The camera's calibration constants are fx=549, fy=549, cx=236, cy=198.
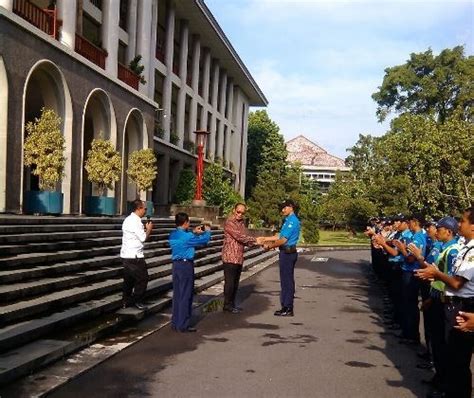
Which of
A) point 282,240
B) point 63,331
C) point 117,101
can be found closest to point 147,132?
point 117,101

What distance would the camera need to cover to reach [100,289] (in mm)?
8656

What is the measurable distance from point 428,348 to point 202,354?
9.08ft

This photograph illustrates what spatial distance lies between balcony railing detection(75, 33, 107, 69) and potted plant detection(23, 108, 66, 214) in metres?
4.53

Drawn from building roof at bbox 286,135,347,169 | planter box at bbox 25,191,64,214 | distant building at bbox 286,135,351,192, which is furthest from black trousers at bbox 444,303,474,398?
building roof at bbox 286,135,347,169

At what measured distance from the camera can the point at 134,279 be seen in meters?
8.19

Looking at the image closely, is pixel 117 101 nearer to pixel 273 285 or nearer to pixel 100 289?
pixel 273 285

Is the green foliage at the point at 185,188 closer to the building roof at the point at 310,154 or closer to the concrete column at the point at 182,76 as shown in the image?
the concrete column at the point at 182,76

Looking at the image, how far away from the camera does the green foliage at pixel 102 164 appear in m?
16.4

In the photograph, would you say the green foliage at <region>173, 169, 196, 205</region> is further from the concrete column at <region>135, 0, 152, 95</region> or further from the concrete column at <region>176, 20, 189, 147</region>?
the concrete column at <region>135, 0, 152, 95</region>

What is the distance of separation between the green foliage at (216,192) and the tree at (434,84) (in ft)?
76.4

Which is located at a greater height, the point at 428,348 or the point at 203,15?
the point at 203,15

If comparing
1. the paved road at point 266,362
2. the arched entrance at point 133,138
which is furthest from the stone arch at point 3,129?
the arched entrance at point 133,138

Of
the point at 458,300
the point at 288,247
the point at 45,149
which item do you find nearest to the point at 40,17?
the point at 45,149

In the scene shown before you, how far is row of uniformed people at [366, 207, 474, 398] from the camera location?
13.6 feet
